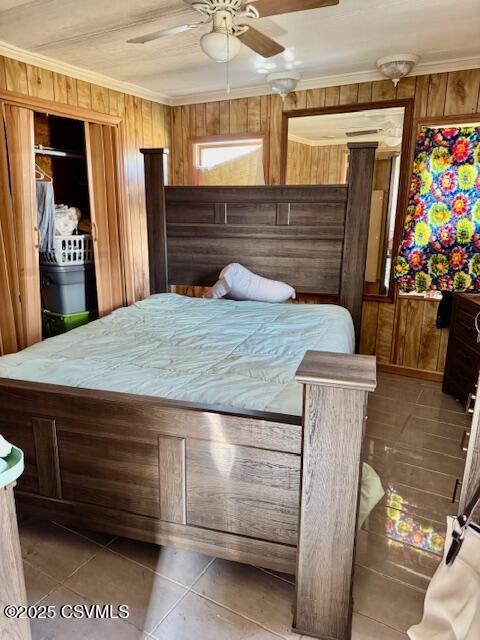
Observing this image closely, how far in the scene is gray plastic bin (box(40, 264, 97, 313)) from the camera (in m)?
4.01

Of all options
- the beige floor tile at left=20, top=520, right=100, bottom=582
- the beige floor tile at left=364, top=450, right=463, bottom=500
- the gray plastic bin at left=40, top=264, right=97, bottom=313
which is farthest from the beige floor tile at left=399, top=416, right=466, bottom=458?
the gray plastic bin at left=40, top=264, right=97, bottom=313

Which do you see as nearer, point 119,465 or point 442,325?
point 119,465

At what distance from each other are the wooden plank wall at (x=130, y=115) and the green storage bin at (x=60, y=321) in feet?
1.92

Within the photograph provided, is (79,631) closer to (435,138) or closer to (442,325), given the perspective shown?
(442,325)

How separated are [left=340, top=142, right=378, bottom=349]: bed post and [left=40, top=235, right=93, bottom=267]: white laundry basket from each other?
2285mm

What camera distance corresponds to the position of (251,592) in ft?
5.56

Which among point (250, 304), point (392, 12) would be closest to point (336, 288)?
point (250, 304)

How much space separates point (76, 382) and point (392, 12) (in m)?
2.62

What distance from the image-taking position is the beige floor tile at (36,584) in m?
1.66

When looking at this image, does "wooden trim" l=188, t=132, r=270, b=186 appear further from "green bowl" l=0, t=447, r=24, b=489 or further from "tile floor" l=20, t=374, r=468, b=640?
"green bowl" l=0, t=447, r=24, b=489

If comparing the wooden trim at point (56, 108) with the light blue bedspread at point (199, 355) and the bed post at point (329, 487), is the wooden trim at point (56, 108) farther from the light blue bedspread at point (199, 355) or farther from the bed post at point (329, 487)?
the bed post at point (329, 487)

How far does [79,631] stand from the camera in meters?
1.53

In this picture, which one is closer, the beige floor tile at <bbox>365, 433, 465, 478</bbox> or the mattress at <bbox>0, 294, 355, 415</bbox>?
the mattress at <bbox>0, 294, 355, 415</bbox>

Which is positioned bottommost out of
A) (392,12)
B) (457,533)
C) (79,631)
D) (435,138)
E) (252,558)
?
(79,631)
